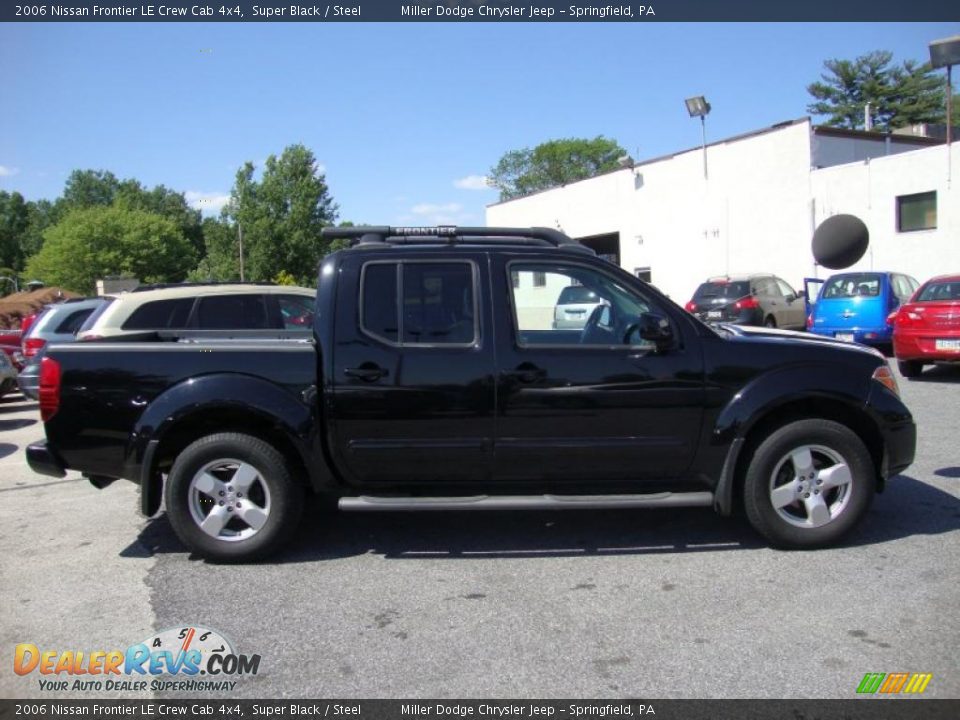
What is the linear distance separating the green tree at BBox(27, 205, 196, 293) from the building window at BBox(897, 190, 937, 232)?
6597 centimetres

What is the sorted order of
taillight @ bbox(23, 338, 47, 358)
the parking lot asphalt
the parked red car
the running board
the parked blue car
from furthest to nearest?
the parked blue car, taillight @ bbox(23, 338, 47, 358), the parked red car, the running board, the parking lot asphalt

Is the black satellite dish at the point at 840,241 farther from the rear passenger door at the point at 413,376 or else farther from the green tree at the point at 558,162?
the green tree at the point at 558,162

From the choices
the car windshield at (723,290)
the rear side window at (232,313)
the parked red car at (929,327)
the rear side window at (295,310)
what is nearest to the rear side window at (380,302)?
the rear side window at (232,313)

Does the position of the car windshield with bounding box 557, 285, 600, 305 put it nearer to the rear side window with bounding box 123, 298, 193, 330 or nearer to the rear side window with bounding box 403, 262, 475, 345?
the rear side window with bounding box 403, 262, 475, 345

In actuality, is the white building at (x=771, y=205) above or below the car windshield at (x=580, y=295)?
above

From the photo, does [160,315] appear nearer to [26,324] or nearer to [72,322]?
[72,322]

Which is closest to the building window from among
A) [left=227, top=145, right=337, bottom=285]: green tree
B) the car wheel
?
the car wheel

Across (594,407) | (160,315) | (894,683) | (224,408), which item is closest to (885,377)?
(594,407)

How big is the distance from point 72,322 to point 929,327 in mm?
12862

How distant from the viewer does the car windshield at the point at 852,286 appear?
14.9 m

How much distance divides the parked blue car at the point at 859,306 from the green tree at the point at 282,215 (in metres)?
60.8

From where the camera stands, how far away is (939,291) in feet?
37.7

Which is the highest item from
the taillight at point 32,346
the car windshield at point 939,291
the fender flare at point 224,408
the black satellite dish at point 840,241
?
the black satellite dish at point 840,241

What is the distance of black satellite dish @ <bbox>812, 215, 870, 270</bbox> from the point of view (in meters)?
20.8
